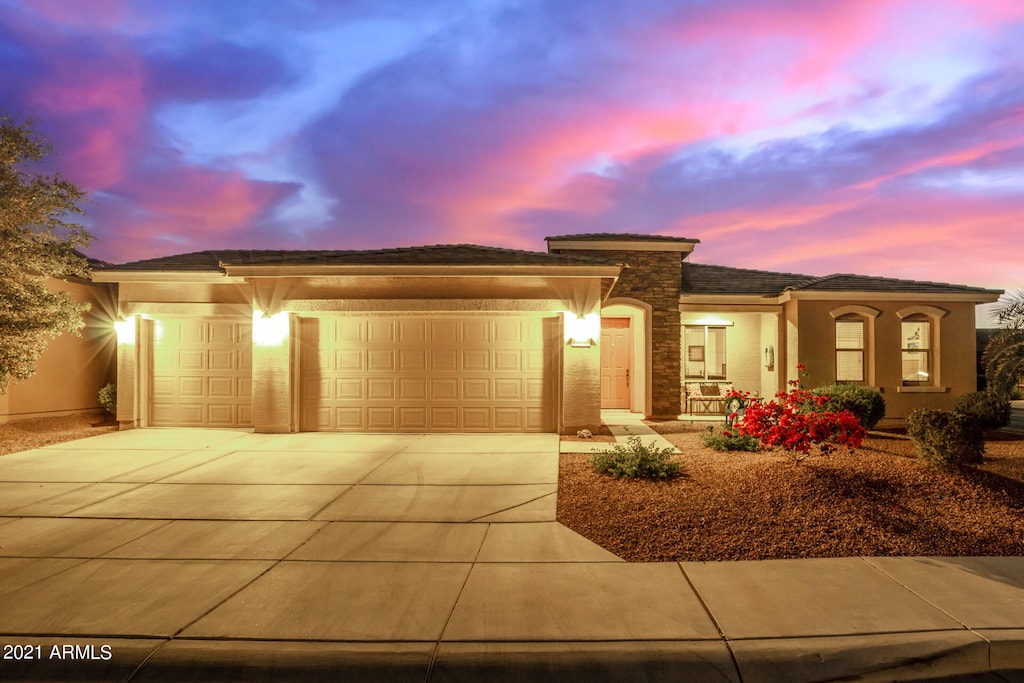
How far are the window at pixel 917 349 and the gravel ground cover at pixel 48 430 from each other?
1959cm

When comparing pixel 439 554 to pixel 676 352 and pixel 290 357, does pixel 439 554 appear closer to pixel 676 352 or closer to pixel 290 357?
pixel 290 357

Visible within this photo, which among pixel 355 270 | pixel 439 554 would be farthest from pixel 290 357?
pixel 439 554

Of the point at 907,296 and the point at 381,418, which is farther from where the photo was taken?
the point at 907,296

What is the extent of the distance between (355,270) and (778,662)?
9.65 meters

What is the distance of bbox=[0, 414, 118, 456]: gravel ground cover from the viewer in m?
10.0

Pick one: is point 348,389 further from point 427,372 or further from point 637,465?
point 637,465

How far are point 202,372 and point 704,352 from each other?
13687 millimetres

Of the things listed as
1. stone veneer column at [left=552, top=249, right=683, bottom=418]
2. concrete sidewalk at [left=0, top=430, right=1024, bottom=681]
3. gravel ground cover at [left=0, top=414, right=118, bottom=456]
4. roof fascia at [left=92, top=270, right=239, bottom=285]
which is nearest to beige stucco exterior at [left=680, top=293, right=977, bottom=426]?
stone veneer column at [left=552, top=249, right=683, bottom=418]

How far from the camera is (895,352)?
526 inches

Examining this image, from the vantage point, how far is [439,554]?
15.6 ft

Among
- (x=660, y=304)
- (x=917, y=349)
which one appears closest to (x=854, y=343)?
(x=917, y=349)

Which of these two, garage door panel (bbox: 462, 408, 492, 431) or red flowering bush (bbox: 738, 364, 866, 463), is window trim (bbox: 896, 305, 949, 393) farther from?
garage door panel (bbox: 462, 408, 492, 431)

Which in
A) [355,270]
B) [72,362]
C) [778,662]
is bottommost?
[778,662]

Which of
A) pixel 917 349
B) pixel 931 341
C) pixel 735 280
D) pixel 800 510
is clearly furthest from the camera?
pixel 735 280
